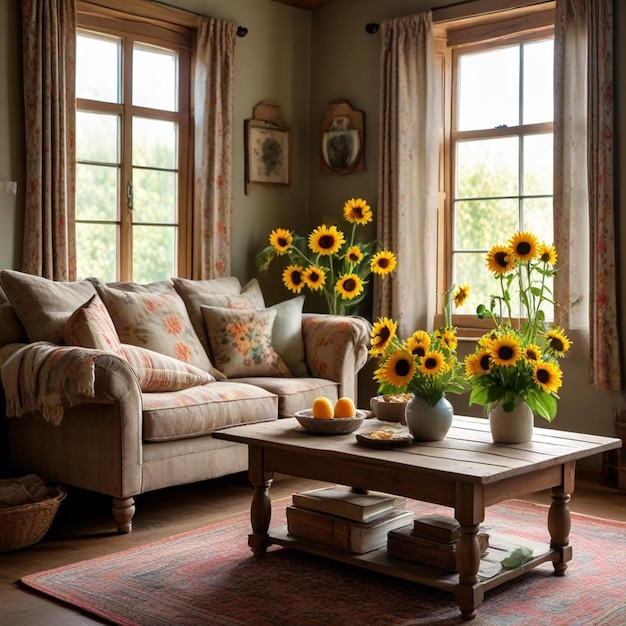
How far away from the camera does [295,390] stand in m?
4.39

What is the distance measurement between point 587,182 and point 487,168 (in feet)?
2.50

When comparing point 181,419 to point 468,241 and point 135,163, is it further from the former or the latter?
point 468,241

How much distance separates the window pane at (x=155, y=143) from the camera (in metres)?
5.14

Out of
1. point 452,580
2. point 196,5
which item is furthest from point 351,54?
point 452,580

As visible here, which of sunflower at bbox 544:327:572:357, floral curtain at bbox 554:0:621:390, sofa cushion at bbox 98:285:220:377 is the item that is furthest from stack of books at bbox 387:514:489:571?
floral curtain at bbox 554:0:621:390

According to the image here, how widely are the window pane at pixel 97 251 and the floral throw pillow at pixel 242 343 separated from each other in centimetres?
67

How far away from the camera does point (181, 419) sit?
3744 mm

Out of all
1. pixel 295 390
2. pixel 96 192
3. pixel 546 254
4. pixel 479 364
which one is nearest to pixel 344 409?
pixel 479 364

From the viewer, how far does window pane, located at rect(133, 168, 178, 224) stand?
16.9ft

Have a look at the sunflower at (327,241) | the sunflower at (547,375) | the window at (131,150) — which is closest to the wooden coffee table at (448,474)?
the sunflower at (547,375)

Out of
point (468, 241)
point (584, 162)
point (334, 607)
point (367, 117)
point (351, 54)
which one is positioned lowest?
point (334, 607)

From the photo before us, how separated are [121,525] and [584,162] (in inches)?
112

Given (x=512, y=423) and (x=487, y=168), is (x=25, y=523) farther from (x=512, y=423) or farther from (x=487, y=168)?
→ (x=487, y=168)

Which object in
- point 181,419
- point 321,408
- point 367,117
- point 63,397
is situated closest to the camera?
point 321,408
